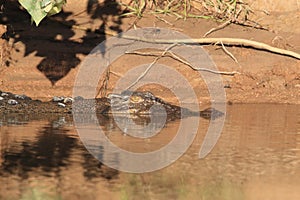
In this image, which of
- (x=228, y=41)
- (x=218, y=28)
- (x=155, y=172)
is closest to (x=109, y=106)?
(x=228, y=41)

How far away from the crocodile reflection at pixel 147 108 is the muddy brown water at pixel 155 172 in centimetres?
29

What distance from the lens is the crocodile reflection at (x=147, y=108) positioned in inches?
276

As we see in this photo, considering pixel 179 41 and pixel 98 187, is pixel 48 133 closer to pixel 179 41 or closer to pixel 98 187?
pixel 98 187

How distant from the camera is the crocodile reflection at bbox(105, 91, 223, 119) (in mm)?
7008

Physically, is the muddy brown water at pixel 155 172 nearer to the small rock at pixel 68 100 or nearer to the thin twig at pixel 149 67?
the small rock at pixel 68 100

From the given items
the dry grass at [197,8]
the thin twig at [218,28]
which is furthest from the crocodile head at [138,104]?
the dry grass at [197,8]

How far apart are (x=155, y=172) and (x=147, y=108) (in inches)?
83.0

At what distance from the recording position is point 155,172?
5012 mm

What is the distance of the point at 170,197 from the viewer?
4.42 meters

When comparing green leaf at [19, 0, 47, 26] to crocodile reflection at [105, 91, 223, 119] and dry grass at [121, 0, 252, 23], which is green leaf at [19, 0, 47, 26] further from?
dry grass at [121, 0, 252, 23]

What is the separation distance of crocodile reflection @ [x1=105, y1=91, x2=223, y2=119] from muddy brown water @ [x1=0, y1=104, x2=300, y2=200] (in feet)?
0.97

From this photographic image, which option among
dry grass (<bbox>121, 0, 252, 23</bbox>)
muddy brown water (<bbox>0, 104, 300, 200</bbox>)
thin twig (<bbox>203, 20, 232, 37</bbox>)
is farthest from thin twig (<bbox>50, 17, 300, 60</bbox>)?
muddy brown water (<bbox>0, 104, 300, 200</bbox>)

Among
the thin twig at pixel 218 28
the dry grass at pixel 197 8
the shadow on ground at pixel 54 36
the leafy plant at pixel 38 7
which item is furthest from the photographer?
the dry grass at pixel 197 8

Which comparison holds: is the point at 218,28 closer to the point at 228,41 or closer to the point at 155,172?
the point at 228,41
